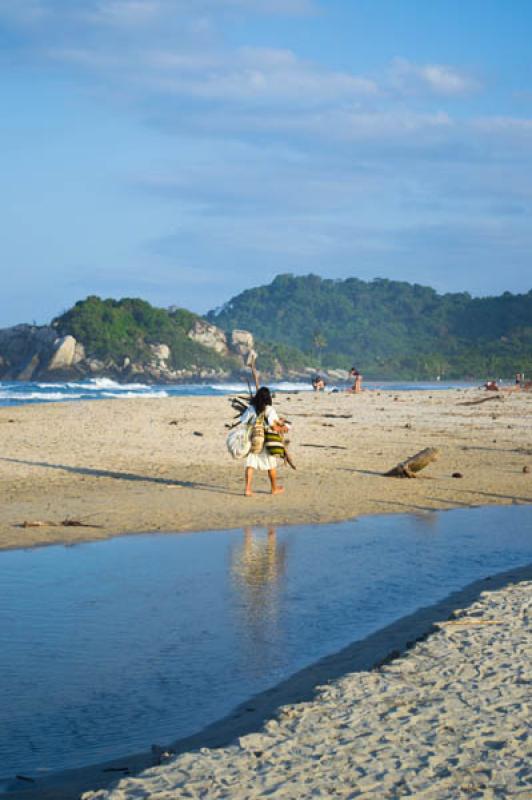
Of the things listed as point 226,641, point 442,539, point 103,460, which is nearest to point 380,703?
point 226,641

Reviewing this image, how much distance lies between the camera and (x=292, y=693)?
18.2ft

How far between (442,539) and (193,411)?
2038 centimetres

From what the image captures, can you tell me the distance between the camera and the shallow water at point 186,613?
529cm

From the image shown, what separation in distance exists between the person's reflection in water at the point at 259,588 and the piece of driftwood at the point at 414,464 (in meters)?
4.66

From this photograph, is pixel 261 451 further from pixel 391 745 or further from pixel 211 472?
pixel 391 745

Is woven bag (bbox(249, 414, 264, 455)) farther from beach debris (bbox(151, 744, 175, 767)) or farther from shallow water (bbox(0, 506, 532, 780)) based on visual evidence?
beach debris (bbox(151, 744, 175, 767))

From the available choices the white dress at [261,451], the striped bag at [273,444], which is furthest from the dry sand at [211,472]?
the striped bag at [273,444]

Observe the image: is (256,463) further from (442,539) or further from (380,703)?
(380,703)

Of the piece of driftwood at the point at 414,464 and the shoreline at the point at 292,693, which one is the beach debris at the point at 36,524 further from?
the piece of driftwood at the point at 414,464

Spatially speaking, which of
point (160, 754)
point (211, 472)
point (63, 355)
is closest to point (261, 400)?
point (211, 472)

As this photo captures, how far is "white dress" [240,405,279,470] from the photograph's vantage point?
1307 centimetres

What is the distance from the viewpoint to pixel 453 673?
5.44 m

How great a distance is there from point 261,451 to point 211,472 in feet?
9.22

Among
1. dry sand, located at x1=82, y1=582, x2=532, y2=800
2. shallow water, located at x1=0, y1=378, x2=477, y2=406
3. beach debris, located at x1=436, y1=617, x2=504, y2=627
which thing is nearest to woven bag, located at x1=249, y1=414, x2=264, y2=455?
beach debris, located at x1=436, y1=617, x2=504, y2=627
